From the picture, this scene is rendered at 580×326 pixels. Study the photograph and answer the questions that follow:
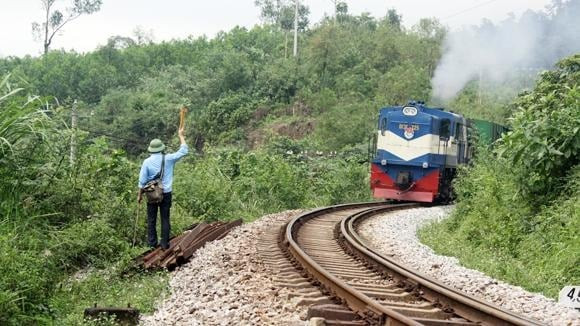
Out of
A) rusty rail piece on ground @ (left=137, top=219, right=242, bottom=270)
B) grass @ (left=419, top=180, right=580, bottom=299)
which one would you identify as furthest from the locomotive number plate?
rusty rail piece on ground @ (left=137, top=219, right=242, bottom=270)

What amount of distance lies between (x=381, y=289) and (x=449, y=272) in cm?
184

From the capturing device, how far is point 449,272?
8992 mm

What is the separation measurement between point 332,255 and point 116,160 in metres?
4.52

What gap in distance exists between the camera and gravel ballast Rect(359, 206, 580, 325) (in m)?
6.53

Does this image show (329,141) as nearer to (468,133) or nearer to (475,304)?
(468,133)

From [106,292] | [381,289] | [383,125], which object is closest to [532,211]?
[381,289]

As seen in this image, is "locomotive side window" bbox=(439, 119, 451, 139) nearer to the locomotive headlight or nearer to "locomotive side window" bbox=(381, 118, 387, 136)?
the locomotive headlight

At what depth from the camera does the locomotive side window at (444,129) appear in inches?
830

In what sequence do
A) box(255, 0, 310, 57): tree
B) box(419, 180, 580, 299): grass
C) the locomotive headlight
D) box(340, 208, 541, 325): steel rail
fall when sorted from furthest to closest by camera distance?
box(255, 0, 310, 57): tree < the locomotive headlight < box(419, 180, 580, 299): grass < box(340, 208, 541, 325): steel rail

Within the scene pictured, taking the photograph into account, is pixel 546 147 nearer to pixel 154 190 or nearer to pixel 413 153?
pixel 154 190

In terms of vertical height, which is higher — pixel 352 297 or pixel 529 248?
pixel 352 297

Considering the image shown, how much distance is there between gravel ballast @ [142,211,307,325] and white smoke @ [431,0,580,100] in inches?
872

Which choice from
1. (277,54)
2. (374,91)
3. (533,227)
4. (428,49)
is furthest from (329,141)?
(533,227)

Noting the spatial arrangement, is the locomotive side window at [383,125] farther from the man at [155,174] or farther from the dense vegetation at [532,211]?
the man at [155,174]
